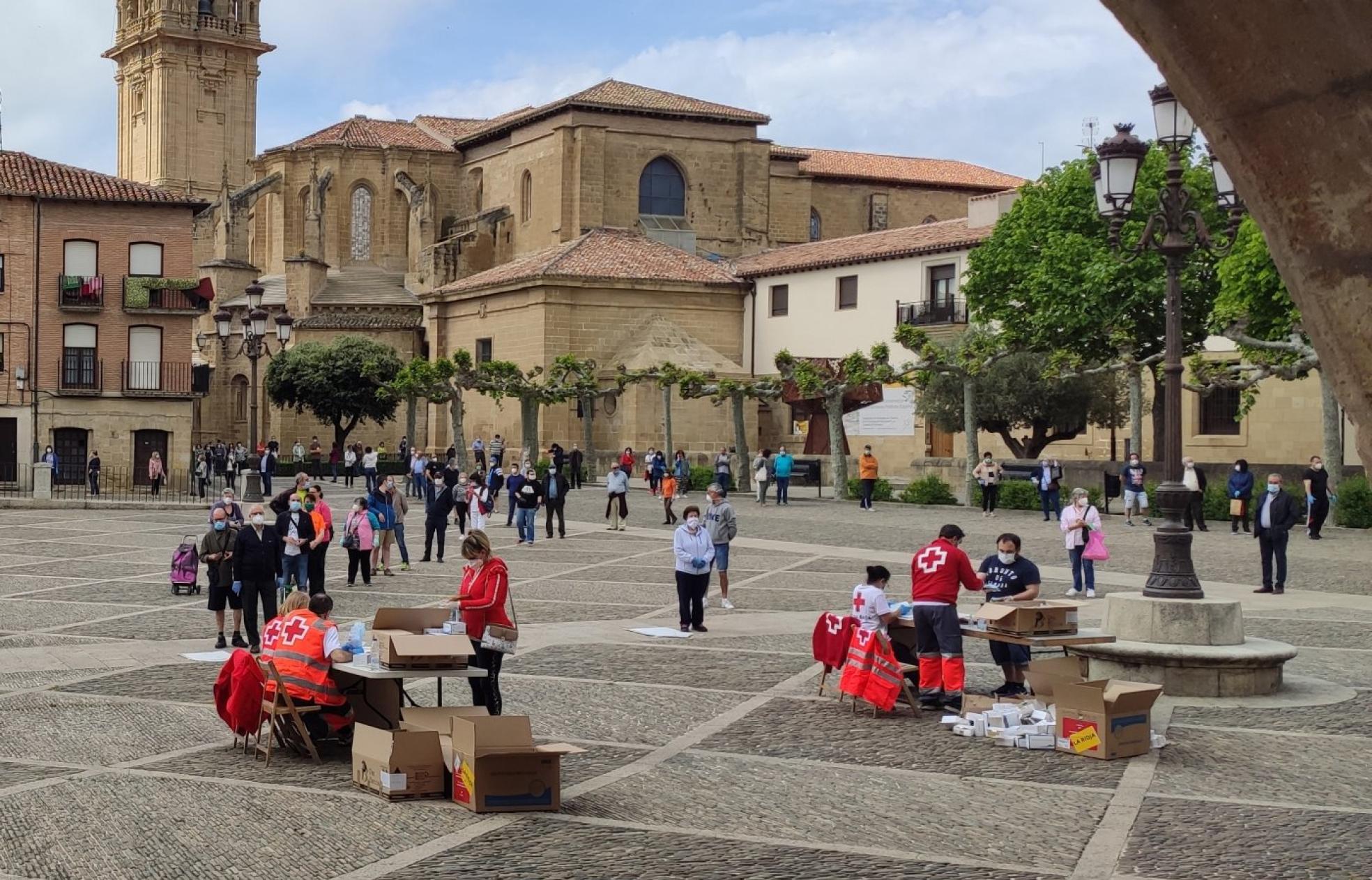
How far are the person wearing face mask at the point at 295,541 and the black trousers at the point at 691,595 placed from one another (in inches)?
169

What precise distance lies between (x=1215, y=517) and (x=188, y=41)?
2514 inches

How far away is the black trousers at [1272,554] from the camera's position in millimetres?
19906

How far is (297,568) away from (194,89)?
6932 centimetres

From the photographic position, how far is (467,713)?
9.82m

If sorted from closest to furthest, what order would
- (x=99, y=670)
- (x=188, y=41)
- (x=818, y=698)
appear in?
(x=818, y=698) → (x=99, y=670) → (x=188, y=41)

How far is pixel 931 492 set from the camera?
126ft

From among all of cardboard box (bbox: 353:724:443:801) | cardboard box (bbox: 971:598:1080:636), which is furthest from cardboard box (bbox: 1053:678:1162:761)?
cardboard box (bbox: 353:724:443:801)

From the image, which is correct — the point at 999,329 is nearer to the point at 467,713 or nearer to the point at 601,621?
the point at 601,621

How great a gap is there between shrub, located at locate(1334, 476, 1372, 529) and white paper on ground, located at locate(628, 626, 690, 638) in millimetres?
18266

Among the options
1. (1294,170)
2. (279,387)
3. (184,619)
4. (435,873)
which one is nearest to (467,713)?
(435,873)

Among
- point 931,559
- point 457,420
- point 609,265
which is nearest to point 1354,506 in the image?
point 931,559

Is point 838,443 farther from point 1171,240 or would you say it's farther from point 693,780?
point 693,780

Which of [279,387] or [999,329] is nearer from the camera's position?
[999,329]

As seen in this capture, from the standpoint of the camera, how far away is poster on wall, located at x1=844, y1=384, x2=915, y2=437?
50906 millimetres
